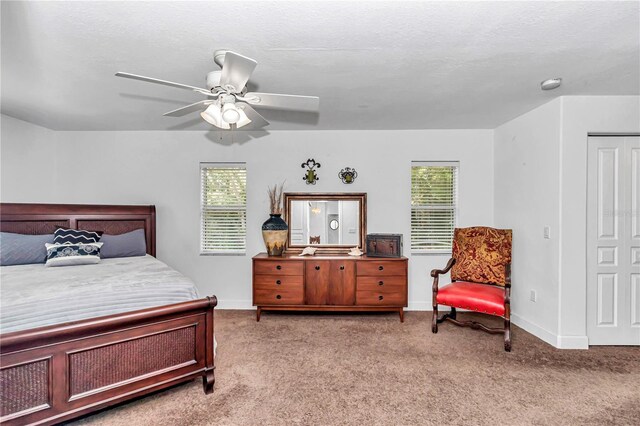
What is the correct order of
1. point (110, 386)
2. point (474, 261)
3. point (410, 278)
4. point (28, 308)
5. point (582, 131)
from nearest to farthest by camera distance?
point (28, 308) → point (110, 386) → point (582, 131) → point (474, 261) → point (410, 278)

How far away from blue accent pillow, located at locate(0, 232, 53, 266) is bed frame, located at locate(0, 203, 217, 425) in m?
1.90

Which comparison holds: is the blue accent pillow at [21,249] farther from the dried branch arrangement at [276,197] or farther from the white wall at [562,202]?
the white wall at [562,202]

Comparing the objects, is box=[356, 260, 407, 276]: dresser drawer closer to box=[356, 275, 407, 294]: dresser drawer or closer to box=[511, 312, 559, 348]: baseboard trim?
box=[356, 275, 407, 294]: dresser drawer

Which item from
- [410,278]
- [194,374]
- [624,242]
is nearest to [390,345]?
[410,278]

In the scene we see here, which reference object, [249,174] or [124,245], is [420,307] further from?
[124,245]

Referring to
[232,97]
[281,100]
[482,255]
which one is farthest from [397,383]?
[232,97]

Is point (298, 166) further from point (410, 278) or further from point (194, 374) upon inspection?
point (194, 374)

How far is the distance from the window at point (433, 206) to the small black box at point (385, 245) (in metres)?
0.57

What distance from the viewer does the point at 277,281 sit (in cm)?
375

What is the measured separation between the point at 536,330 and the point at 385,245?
1852 mm

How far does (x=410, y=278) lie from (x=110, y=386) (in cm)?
350

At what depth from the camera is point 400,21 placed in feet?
5.83

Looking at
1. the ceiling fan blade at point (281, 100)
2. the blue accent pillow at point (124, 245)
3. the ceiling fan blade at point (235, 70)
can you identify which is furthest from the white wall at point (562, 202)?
the blue accent pillow at point (124, 245)

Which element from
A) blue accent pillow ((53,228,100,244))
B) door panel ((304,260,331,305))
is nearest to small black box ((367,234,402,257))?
door panel ((304,260,331,305))
